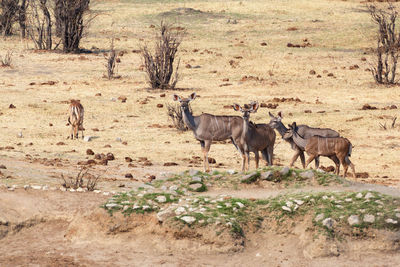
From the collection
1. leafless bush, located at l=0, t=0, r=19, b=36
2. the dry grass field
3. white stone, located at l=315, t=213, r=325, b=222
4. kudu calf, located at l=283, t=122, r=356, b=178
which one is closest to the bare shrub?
the dry grass field

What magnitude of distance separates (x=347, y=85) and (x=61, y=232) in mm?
18439

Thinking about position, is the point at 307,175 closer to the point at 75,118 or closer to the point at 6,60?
the point at 75,118

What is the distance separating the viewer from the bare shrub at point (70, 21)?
3216 cm

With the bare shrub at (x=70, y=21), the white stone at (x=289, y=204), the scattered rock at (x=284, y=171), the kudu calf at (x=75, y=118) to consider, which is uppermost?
the bare shrub at (x=70, y=21)

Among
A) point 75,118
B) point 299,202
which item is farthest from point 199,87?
point 299,202

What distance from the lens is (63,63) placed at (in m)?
30.5

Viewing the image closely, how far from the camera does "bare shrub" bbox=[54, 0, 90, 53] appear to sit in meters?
32.2

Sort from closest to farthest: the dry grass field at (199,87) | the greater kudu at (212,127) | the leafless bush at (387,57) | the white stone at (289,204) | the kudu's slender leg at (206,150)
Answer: the white stone at (289,204), the kudu's slender leg at (206,150), the greater kudu at (212,127), the dry grass field at (199,87), the leafless bush at (387,57)

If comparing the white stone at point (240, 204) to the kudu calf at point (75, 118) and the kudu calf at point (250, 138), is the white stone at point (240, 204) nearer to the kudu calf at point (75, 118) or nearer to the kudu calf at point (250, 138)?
the kudu calf at point (250, 138)

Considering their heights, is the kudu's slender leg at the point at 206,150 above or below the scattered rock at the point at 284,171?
below

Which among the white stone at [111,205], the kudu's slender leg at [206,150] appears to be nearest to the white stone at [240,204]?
the white stone at [111,205]

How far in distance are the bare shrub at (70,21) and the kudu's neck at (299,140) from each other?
19369 mm

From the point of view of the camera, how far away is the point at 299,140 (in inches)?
570

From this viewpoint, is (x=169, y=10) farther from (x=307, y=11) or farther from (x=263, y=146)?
(x=263, y=146)
